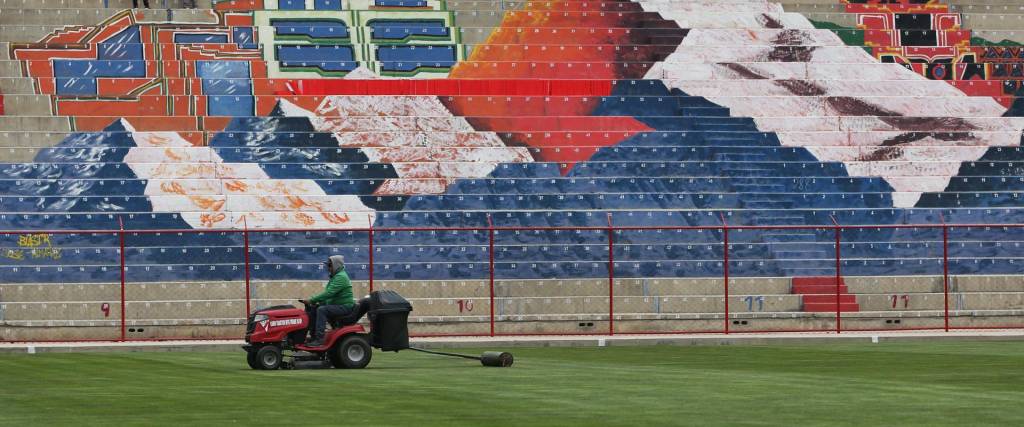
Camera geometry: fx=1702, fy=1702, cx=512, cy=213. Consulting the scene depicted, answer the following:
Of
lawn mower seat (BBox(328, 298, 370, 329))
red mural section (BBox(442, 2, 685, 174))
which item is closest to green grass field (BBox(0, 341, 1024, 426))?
lawn mower seat (BBox(328, 298, 370, 329))

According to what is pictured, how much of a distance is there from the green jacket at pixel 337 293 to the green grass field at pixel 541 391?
84 centimetres

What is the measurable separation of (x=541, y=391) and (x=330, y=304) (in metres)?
4.57

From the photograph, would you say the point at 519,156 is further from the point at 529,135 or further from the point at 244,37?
the point at 244,37

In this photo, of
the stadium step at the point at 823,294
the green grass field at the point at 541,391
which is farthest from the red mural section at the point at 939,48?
the green grass field at the point at 541,391

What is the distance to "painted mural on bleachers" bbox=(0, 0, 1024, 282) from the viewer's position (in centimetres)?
2986

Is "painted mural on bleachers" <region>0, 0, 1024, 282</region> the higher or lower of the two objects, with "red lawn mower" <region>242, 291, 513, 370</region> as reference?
higher

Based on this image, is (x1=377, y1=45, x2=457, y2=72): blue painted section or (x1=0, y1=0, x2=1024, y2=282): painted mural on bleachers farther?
(x1=377, y1=45, x2=457, y2=72): blue painted section

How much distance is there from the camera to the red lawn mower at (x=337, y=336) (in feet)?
61.7

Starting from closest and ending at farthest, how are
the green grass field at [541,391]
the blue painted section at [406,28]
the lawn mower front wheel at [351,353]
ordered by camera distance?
the green grass field at [541,391] < the lawn mower front wheel at [351,353] < the blue painted section at [406,28]

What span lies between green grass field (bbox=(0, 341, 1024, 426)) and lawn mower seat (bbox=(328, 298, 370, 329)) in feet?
1.97

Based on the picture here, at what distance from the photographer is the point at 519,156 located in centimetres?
3241

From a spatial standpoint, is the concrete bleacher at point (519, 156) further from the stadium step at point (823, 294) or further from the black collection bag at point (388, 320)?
the black collection bag at point (388, 320)

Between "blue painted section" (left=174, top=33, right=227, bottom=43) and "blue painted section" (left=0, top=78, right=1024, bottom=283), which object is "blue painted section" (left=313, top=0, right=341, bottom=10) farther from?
"blue painted section" (left=0, top=78, right=1024, bottom=283)

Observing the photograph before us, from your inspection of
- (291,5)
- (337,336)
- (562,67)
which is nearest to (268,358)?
(337,336)
